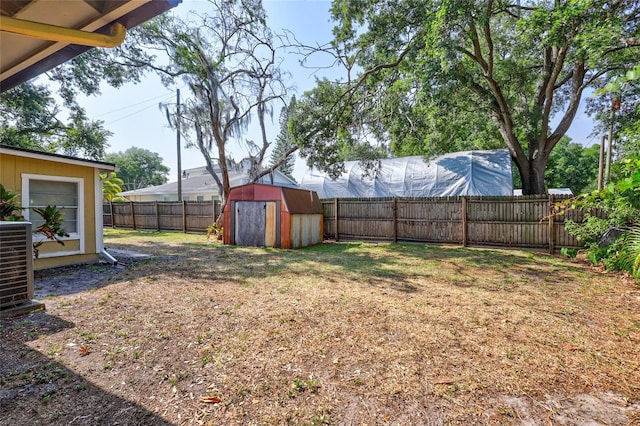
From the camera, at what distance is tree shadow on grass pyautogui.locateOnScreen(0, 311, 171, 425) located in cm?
170

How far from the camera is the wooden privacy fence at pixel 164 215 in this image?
42.5 ft

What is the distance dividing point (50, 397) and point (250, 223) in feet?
24.4

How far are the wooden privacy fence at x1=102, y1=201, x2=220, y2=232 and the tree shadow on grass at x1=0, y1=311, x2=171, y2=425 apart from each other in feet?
34.4

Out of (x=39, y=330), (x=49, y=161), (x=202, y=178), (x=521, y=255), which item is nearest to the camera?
(x=39, y=330)

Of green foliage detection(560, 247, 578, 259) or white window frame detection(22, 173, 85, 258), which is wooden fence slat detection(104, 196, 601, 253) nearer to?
green foliage detection(560, 247, 578, 259)

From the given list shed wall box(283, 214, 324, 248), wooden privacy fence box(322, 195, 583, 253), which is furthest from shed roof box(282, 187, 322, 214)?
wooden privacy fence box(322, 195, 583, 253)

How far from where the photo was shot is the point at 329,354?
8.14 feet

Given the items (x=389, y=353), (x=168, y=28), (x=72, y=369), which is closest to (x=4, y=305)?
(x=72, y=369)

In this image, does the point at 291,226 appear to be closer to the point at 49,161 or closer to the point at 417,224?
the point at 417,224

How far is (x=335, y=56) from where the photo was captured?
9.27 meters

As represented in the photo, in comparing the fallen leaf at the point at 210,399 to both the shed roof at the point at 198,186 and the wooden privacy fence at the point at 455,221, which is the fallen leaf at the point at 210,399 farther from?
the shed roof at the point at 198,186

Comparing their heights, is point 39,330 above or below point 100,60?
below

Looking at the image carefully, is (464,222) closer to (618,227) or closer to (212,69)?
(618,227)

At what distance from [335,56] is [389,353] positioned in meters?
9.31
